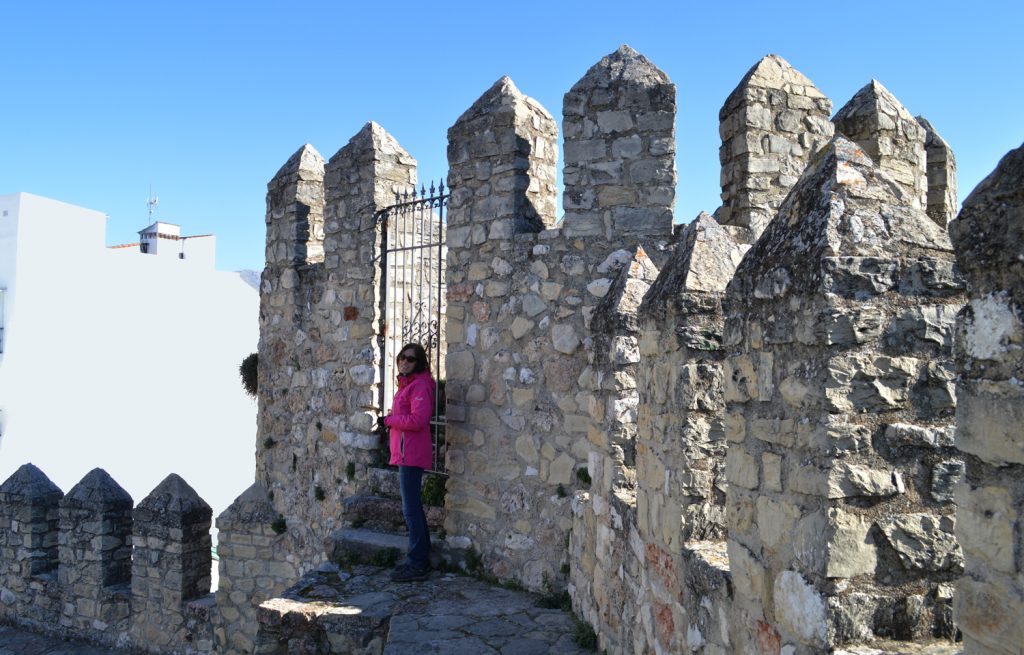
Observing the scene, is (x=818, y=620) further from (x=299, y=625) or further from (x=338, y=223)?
(x=338, y=223)

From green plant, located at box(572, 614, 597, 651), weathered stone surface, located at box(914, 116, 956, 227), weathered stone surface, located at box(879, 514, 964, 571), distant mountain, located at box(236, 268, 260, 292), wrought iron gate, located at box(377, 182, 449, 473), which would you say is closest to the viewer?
weathered stone surface, located at box(879, 514, 964, 571)

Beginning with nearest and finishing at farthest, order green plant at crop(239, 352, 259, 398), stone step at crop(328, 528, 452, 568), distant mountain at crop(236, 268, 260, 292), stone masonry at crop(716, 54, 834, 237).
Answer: stone masonry at crop(716, 54, 834, 237), stone step at crop(328, 528, 452, 568), green plant at crop(239, 352, 259, 398), distant mountain at crop(236, 268, 260, 292)

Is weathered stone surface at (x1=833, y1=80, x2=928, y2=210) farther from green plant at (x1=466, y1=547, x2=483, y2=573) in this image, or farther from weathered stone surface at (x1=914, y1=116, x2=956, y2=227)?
green plant at (x1=466, y1=547, x2=483, y2=573)

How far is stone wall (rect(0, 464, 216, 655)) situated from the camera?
865 centimetres

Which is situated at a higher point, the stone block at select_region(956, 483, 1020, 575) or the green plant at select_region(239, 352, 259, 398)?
the green plant at select_region(239, 352, 259, 398)

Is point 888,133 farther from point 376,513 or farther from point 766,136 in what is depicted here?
point 376,513

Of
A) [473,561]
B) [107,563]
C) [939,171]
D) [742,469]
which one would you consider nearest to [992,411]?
[742,469]

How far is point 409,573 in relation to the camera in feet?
19.8

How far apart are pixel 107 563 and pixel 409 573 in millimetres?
4885

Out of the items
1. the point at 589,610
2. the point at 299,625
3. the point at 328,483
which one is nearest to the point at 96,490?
the point at 328,483

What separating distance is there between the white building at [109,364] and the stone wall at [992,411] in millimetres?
16114

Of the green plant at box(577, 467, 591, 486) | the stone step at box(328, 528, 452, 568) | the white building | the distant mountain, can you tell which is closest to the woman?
the stone step at box(328, 528, 452, 568)

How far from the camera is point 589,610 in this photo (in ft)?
15.7

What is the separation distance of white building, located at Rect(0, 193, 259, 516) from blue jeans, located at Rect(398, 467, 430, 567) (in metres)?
11.1
